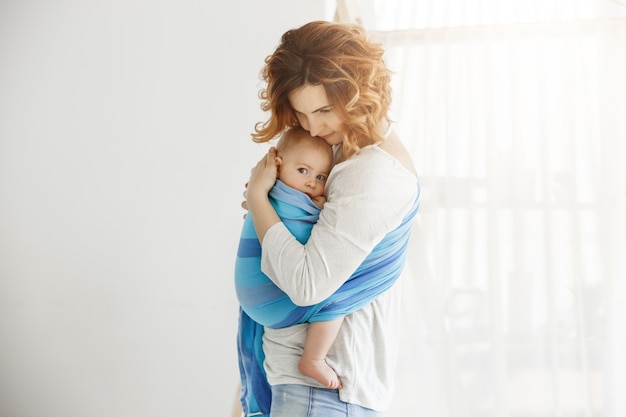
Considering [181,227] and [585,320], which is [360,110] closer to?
[585,320]

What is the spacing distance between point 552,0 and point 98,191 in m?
1.90

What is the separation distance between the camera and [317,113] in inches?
54.8

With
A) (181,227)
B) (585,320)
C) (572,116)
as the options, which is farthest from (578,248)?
(181,227)

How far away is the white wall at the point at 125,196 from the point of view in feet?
8.60

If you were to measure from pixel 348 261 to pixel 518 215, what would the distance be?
3.22 ft

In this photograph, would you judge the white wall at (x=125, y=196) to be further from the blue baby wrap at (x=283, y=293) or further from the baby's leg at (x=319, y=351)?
the baby's leg at (x=319, y=351)

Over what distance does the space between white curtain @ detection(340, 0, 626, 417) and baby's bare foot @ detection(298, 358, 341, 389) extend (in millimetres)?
791

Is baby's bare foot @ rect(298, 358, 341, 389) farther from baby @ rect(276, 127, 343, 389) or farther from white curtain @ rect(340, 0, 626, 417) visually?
white curtain @ rect(340, 0, 626, 417)

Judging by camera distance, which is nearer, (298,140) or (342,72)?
(342,72)

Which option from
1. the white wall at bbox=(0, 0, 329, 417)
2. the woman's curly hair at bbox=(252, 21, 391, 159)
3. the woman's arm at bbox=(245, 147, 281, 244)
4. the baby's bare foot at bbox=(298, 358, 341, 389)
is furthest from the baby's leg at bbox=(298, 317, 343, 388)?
the white wall at bbox=(0, 0, 329, 417)

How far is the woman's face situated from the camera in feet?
4.49

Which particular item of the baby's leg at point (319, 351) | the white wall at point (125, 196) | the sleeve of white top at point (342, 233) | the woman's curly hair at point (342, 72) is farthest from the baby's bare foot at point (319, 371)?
the white wall at point (125, 196)

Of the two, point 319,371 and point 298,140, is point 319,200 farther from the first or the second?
point 319,371

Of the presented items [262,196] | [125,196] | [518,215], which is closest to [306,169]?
[262,196]
